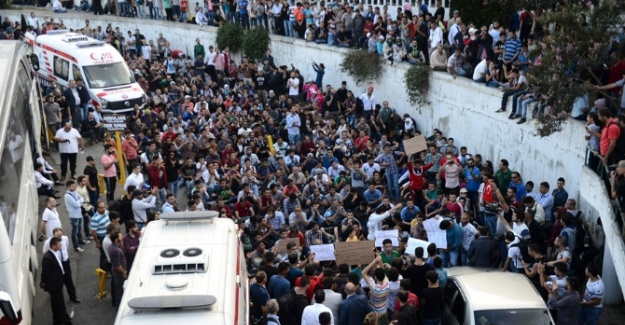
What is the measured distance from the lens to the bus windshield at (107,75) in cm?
2692

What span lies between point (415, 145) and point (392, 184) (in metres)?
1.03

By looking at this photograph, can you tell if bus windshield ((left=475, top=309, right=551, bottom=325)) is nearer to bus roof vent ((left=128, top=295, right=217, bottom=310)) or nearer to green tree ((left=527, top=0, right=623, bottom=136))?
bus roof vent ((left=128, top=295, right=217, bottom=310))

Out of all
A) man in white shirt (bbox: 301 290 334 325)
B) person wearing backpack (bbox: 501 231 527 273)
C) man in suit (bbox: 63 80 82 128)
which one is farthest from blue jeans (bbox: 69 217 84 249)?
man in suit (bbox: 63 80 82 128)

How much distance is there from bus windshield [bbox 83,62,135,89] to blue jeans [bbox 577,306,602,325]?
17229 millimetres

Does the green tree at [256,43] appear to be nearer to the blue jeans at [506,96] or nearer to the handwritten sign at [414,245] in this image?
the blue jeans at [506,96]

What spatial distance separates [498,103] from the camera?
20.8 m

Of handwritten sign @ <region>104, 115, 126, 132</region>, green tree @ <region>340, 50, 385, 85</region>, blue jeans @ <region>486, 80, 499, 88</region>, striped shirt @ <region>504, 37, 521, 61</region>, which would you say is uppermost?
striped shirt @ <region>504, 37, 521, 61</region>

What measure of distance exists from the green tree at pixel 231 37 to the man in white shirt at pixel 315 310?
73.2 ft

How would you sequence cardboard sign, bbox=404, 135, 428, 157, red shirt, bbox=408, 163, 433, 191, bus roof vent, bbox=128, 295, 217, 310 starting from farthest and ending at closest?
cardboard sign, bbox=404, 135, 428, 157 < red shirt, bbox=408, 163, 433, 191 < bus roof vent, bbox=128, 295, 217, 310

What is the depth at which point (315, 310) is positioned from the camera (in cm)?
1173

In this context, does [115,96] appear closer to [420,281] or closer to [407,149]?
[407,149]

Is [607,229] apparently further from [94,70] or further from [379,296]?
[94,70]

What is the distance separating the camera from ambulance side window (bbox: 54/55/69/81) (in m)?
27.9

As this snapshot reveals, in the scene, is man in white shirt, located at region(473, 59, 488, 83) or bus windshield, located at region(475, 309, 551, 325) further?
man in white shirt, located at region(473, 59, 488, 83)
